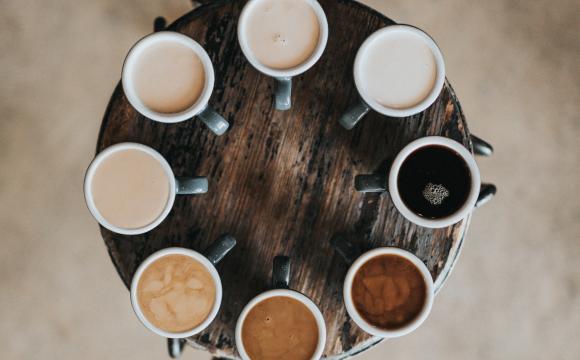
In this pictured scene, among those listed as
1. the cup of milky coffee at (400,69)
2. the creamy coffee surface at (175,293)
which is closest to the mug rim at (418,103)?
the cup of milky coffee at (400,69)

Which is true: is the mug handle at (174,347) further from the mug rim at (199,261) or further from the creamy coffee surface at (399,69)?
the creamy coffee surface at (399,69)

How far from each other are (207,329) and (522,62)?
4.99 feet

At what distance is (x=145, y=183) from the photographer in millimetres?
993

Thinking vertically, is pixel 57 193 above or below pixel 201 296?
below

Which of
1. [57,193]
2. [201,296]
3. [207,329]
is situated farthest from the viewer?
[57,193]

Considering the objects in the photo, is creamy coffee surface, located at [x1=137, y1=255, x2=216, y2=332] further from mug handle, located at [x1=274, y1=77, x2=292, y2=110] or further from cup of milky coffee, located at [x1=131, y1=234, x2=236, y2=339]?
mug handle, located at [x1=274, y1=77, x2=292, y2=110]

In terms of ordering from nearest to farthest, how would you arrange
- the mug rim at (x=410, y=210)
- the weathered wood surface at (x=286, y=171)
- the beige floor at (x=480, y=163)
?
the mug rim at (x=410, y=210)
the weathered wood surface at (x=286, y=171)
the beige floor at (x=480, y=163)

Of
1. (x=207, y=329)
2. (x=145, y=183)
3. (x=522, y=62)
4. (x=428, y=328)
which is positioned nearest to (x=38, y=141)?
(x=145, y=183)

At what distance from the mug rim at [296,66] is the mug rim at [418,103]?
0.08 meters

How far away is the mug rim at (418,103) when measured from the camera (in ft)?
3.19

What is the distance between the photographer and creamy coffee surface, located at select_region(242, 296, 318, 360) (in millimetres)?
978

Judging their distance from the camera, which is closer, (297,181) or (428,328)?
(297,181)

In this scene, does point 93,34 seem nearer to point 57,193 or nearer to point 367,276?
point 57,193

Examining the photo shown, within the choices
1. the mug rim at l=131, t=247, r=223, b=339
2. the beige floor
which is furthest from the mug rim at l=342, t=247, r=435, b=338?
the beige floor
